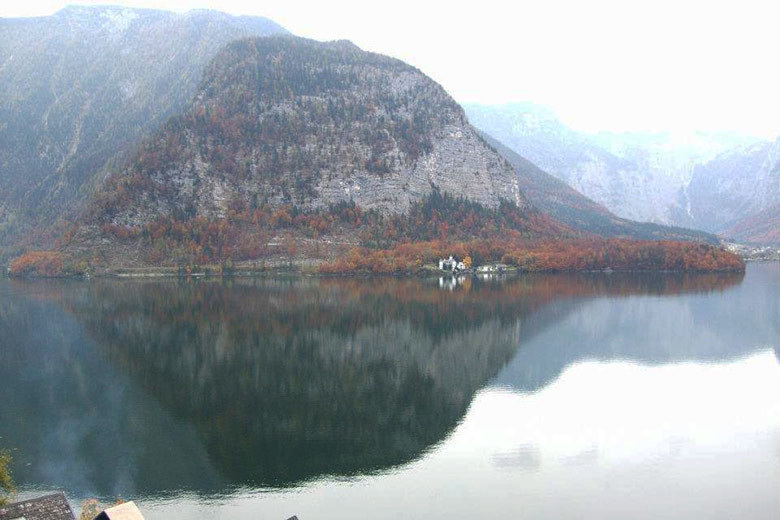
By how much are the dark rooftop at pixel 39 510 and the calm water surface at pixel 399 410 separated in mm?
4123

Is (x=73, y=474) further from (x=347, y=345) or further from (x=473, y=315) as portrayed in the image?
(x=473, y=315)

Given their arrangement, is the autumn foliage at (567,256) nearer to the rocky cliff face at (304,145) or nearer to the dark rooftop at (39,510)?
the rocky cliff face at (304,145)

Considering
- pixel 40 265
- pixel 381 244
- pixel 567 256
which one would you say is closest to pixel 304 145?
pixel 381 244

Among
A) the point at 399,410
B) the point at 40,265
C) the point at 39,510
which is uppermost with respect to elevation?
the point at 40,265

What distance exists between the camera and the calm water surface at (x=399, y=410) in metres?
25.5

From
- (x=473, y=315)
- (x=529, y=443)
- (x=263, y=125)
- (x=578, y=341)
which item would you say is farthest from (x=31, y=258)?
(x=529, y=443)

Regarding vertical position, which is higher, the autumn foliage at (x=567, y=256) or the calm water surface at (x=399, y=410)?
the autumn foliage at (x=567, y=256)

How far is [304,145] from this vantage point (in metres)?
153

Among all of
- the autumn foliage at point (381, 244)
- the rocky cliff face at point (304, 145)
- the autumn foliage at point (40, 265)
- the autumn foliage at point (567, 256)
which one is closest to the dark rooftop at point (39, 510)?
the autumn foliage at point (381, 244)

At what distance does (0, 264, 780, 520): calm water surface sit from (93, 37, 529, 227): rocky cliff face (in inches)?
2891

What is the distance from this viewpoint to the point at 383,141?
509 ft

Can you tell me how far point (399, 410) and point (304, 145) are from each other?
123141mm

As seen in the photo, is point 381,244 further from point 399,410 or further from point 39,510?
point 39,510

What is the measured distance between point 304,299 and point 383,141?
80.0 metres
